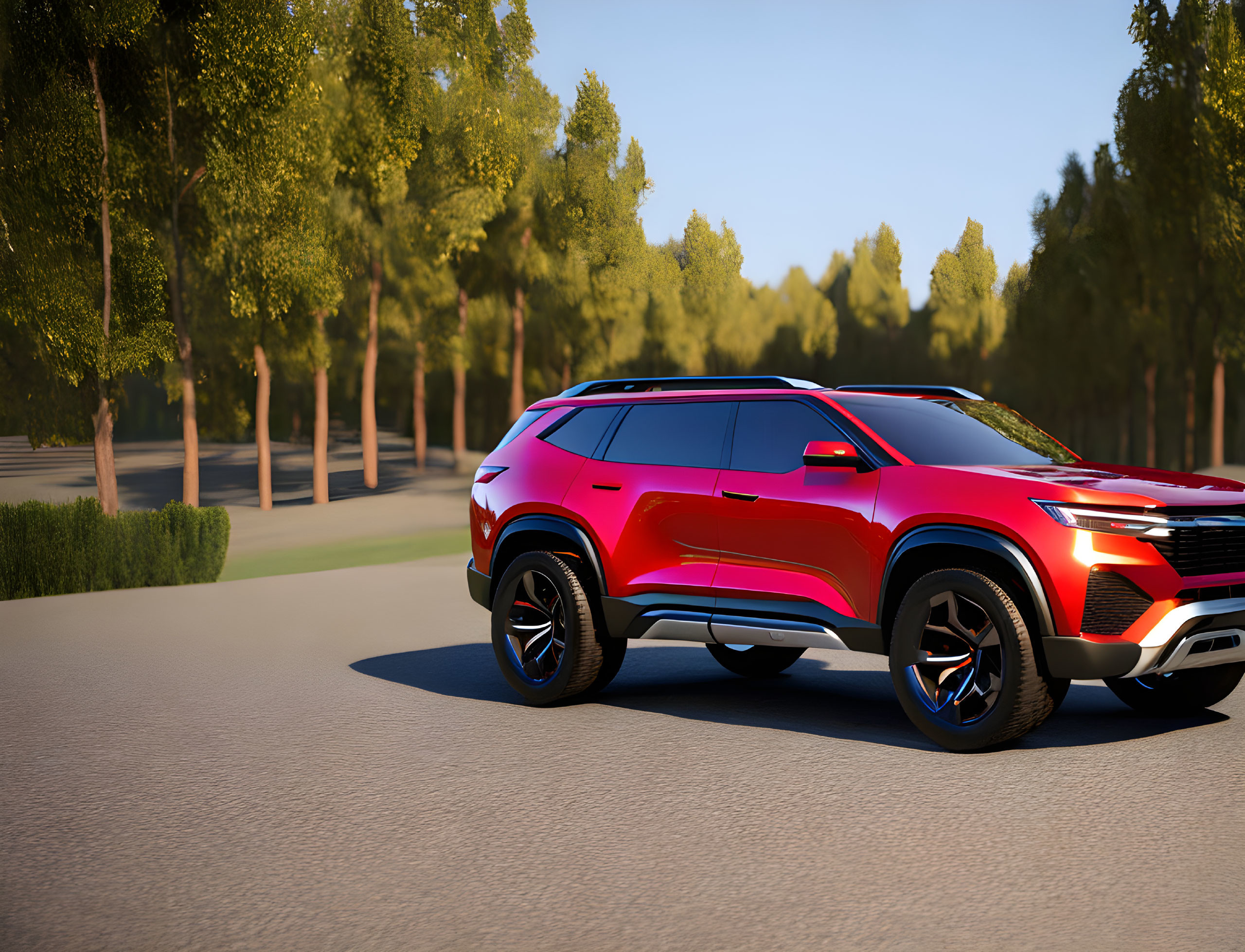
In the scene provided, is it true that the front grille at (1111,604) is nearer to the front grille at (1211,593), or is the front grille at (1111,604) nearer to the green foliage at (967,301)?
the front grille at (1211,593)

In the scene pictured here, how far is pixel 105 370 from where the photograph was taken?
19.0 metres

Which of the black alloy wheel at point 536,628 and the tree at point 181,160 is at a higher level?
the tree at point 181,160

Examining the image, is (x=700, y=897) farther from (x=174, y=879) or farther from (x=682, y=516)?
(x=682, y=516)

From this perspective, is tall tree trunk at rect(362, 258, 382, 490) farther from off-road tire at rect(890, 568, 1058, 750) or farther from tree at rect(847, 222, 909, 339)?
off-road tire at rect(890, 568, 1058, 750)

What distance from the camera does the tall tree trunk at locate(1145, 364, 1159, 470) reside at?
40.2 m

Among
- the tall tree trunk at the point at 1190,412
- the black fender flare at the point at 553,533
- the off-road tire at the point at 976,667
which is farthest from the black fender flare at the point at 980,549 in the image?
the tall tree trunk at the point at 1190,412

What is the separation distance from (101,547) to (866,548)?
12266mm

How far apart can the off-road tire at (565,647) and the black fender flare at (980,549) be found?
2.00 metres

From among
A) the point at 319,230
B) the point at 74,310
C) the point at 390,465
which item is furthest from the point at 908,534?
the point at 390,465

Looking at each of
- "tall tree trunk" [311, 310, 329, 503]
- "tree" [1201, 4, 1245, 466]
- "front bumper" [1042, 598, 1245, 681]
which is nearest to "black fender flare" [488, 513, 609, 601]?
"front bumper" [1042, 598, 1245, 681]

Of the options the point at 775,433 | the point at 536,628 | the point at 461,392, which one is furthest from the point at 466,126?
the point at 775,433

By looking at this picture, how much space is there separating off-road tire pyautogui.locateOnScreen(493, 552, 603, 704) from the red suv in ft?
0.05

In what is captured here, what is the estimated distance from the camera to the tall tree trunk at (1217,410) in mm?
35812

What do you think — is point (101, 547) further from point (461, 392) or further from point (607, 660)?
point (461, 392)
